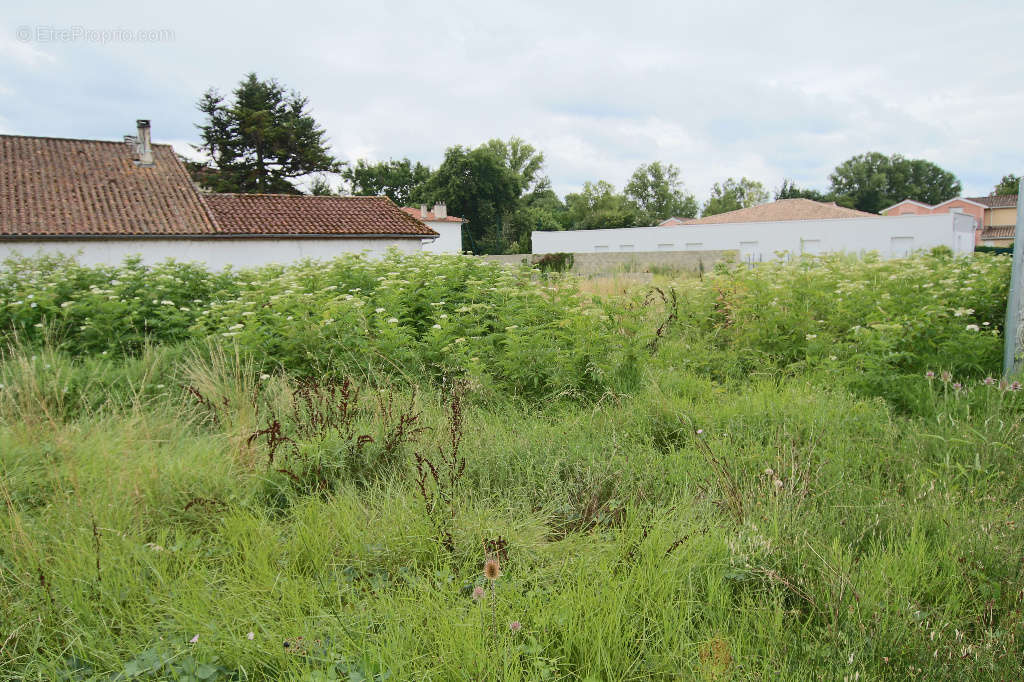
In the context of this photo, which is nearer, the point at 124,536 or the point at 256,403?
the point at 124,536

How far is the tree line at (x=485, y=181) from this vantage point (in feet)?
142

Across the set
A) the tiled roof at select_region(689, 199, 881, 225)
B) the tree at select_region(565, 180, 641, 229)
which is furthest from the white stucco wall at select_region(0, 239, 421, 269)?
the tree at select_region(565, 180, 641, 229)

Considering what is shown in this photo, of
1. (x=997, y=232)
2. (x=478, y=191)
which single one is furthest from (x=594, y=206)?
(x=997, y=232)

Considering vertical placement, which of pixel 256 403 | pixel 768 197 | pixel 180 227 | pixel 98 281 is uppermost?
pixel 768 197

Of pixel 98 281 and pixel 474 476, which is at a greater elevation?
pixel 98 281

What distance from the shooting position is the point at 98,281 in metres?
7.87

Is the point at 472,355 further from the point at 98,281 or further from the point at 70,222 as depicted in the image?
the point at 70,222

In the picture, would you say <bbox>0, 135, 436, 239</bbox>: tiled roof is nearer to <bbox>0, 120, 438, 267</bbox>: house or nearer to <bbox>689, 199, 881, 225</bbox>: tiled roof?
<bbox>0, 120, 438, 267</bbox>: house

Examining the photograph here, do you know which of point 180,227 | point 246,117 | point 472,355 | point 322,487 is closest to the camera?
point 322,487

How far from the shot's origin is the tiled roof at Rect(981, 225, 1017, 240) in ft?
191

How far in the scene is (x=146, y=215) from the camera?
2078 centimetres

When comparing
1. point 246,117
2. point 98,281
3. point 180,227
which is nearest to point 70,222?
point 180,227

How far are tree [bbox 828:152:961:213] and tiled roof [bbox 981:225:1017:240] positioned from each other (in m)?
17.7

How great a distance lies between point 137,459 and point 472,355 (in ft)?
8.34
